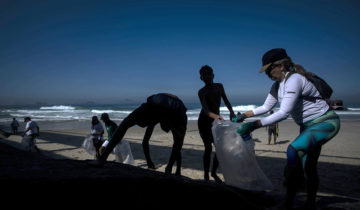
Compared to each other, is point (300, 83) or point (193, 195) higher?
point (300, 83)

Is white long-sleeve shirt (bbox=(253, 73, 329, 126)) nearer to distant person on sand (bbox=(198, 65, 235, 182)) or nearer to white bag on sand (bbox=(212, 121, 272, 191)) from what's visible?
white bag on sand (bbox=(212, 121, 272, 191))

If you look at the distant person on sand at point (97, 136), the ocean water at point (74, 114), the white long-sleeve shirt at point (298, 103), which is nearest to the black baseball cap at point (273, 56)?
the white long-sleeve shirt at point (298, 103)

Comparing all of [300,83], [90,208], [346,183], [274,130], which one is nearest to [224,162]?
[300,83]

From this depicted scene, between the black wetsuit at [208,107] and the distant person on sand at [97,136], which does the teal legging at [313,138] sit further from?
the distant person on sand at [97,136]

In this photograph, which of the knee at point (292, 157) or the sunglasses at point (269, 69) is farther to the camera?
the sunglasses at point (269, 69)

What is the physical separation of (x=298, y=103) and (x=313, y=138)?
360mm

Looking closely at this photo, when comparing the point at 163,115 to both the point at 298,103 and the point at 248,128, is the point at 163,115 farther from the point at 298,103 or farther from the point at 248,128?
the point at 298,103

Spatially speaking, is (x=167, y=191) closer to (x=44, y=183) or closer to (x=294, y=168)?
(x=44, y=183)

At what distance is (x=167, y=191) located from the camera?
1.54 meters

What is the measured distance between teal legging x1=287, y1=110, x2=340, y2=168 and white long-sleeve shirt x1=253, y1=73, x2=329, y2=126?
0.08m

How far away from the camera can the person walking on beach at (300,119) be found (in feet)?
5.77

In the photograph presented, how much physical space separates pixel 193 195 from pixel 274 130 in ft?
25.5

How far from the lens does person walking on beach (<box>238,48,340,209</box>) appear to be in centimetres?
176

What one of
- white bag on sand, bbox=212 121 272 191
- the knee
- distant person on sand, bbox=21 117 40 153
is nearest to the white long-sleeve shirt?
the knee
